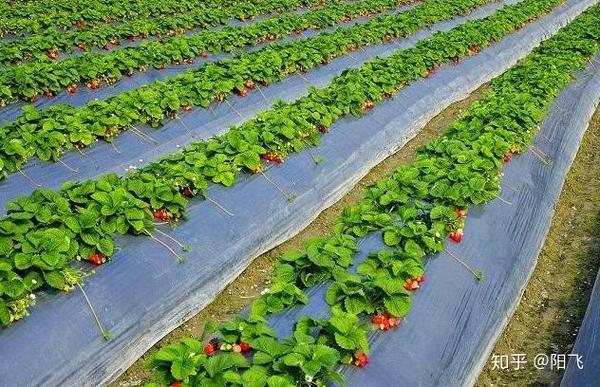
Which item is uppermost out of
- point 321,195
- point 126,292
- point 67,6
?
point 126,292

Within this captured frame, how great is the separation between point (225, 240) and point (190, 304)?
947mm

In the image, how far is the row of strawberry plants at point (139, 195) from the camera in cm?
502

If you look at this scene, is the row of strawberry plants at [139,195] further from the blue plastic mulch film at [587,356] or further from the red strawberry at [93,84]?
the red strawberry at [93,84]

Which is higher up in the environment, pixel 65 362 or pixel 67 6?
pixel 65 362

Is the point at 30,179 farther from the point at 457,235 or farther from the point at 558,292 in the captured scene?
the point at 558,292

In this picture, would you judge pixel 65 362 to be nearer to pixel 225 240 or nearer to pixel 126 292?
pixel 126 292

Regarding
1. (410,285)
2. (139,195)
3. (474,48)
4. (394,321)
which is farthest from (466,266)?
(474,48)

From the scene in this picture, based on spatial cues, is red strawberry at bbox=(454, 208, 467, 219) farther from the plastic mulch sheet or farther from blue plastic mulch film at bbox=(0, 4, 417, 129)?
blue plastic mulch film at bbox=(0, 4, 417, 129)

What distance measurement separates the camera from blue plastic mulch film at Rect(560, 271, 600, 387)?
4711 mm

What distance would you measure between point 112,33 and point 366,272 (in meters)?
10.3

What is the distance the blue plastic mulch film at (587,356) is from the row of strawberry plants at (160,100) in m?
6.68

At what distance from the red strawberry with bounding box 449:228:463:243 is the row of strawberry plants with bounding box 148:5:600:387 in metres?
0.08

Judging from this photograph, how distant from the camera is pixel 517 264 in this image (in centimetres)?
658

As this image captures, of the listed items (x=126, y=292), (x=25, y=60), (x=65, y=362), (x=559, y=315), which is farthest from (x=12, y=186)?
(x=559, y=315)
